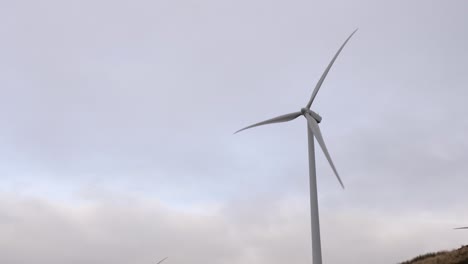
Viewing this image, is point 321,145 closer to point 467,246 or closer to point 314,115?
point 314,115

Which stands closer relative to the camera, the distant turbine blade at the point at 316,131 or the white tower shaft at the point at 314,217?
the white tower shaft at the point at 314,217

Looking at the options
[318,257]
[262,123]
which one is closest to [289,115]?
[262,123]

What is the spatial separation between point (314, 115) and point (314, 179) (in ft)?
37.4

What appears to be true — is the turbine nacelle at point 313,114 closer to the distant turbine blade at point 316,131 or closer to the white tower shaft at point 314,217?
the distant turbine blade at point 316,131

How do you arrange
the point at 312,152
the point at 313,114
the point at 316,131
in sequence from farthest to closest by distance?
the point at 313,114
the point at 316,131
the point at 312,152

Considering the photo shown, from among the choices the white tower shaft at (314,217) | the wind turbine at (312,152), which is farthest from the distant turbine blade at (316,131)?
the white tower shaft at (314,217)

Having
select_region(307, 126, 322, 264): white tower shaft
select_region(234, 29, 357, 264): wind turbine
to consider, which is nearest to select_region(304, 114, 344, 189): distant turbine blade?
select_region(234, 29, 357, 264): wind turbine

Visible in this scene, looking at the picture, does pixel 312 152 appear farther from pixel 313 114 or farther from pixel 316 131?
pixel 313 114

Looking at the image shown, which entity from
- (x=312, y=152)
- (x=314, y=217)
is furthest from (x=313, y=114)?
(x=314, y=217)

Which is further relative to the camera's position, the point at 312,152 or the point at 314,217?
the point at 312,152

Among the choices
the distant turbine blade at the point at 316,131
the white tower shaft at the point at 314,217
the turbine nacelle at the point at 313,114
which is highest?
the turbine nacelle at the point at 313,114

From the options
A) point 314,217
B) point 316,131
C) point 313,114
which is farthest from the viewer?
point 313,114

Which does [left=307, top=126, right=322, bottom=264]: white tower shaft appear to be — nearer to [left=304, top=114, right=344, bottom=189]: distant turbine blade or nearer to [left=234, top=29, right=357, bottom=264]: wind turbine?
[left=234, top=29, right=357, bottom=264]: wind turbine

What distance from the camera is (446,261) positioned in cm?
7262
